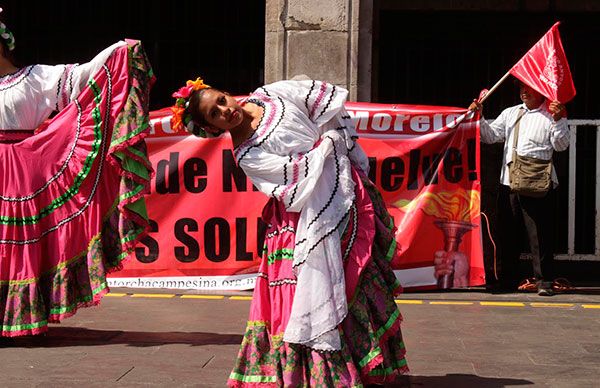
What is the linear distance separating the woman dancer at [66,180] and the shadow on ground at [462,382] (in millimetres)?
2171

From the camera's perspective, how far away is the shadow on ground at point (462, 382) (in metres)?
5.73

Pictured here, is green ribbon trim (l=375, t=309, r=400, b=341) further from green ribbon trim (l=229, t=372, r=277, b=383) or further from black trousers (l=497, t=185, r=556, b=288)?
black trousers (l=497, t=185, r=556, b=288)

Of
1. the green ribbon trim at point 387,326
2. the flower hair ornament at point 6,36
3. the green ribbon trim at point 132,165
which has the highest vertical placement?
the flower hair ornament at point 6,36

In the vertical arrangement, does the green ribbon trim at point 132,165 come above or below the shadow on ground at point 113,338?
above

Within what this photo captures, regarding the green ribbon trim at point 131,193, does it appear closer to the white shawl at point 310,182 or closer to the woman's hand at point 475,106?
the white shawl at point 310,182

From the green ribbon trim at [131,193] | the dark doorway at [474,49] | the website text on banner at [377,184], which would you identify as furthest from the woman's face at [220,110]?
the dark doorway at [474,49]

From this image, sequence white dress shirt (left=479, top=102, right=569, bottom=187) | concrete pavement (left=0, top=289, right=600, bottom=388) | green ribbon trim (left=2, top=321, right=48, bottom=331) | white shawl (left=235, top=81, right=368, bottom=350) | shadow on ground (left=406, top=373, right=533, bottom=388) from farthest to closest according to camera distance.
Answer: white dress shirt (left=479, top=102, right=569, bottom=187) → green ribbon trim (left=2, top=321, right=48, bottom=331) → concrete pavement (left=0, top=289, right=600, bottom=388) → shadow on ground (left=406, top=373, right=533, bottom=388) → white shawl (left=235, top=81, right=368, bottom=350)

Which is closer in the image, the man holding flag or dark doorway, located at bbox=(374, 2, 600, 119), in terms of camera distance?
the man holding flag

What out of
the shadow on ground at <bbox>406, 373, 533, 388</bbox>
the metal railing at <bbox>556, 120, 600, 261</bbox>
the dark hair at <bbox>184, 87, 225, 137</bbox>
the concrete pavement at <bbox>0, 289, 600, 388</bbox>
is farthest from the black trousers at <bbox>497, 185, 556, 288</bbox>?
the dark hair at <bbox>184, 87, 225, 137</bbox>

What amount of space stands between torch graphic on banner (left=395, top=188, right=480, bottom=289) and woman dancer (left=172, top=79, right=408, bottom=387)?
13.1 feet

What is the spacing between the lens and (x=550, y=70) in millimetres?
9023

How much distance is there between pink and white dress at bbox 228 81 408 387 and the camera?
17.0 ft

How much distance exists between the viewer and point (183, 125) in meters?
5.58

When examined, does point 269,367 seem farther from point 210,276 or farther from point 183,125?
point 210,276
